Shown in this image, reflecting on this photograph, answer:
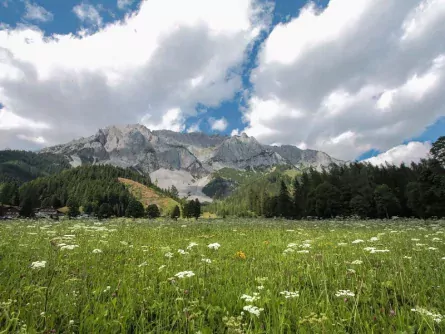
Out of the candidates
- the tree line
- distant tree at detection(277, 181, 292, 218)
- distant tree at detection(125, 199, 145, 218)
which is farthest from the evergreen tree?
distant tree at detection(125, 199, 145, 218)

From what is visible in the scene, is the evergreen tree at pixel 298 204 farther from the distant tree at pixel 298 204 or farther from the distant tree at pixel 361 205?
the distant tree at pixel 361 205

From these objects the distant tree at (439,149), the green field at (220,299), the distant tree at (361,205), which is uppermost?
the distant tree at (439,149)

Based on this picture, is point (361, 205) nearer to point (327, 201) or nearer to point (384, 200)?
point (384, 200)

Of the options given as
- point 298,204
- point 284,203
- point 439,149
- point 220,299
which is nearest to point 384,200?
point 439,149

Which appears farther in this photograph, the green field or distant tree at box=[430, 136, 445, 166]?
distant tree at box=[430, 136, 445, 166]

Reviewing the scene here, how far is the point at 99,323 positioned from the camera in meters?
3.73

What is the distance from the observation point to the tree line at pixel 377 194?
166 feet

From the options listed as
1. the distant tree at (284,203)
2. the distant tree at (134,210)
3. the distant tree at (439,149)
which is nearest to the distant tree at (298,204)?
the distant tree at (284,203)

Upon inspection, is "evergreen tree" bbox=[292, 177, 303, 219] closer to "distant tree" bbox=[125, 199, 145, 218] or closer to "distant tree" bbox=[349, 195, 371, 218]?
"distant tree" bbox=[349, 195, 371, 218]

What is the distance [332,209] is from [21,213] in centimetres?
9014

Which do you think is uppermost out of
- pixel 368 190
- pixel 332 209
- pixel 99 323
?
pixel 368 190

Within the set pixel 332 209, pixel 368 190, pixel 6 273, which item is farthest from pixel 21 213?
pixel 368 190

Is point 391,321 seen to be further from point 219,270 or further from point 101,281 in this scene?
point 101,281

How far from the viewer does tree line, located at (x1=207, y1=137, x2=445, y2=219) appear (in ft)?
166
